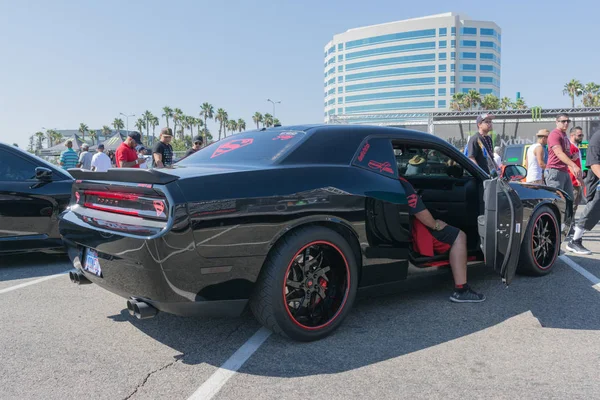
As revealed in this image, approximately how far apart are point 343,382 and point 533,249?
306 centimetres

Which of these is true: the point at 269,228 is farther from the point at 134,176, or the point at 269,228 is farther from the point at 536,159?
the point at 536,159

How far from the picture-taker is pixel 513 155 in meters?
15.0

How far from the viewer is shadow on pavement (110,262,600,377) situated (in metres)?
3.03

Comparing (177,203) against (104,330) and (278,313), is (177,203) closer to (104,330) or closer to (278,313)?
(278,313)

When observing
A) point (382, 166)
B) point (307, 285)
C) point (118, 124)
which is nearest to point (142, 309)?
point (307, 285)

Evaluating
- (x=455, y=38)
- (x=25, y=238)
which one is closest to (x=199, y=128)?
(x=455, y=38)

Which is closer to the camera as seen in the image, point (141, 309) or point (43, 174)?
point (141, 309)

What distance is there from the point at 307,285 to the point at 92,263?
4.57ft

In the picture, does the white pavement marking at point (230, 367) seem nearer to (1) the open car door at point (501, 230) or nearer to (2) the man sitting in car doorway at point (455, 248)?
(2) the man sitting in car doorway at point (455, 248)

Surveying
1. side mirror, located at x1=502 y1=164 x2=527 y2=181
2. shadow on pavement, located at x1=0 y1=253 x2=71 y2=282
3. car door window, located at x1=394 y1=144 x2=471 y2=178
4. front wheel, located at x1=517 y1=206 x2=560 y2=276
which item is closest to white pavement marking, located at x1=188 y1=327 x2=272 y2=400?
car door window, located at x1=394 y1=144 x2=471 y2=178

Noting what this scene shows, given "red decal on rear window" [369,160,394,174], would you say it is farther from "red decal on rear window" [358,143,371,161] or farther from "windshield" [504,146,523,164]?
"windshield" [504,146,523,164]

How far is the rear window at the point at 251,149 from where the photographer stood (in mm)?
3492

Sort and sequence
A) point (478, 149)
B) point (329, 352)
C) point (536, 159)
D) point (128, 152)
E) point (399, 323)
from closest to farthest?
point (329, 352) < point (399, 323) < point (478, 149) < point (536, 159) < point (128, 152)

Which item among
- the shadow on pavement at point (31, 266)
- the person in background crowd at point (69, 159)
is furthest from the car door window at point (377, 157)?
the person in background crowd at point (69, 159)
